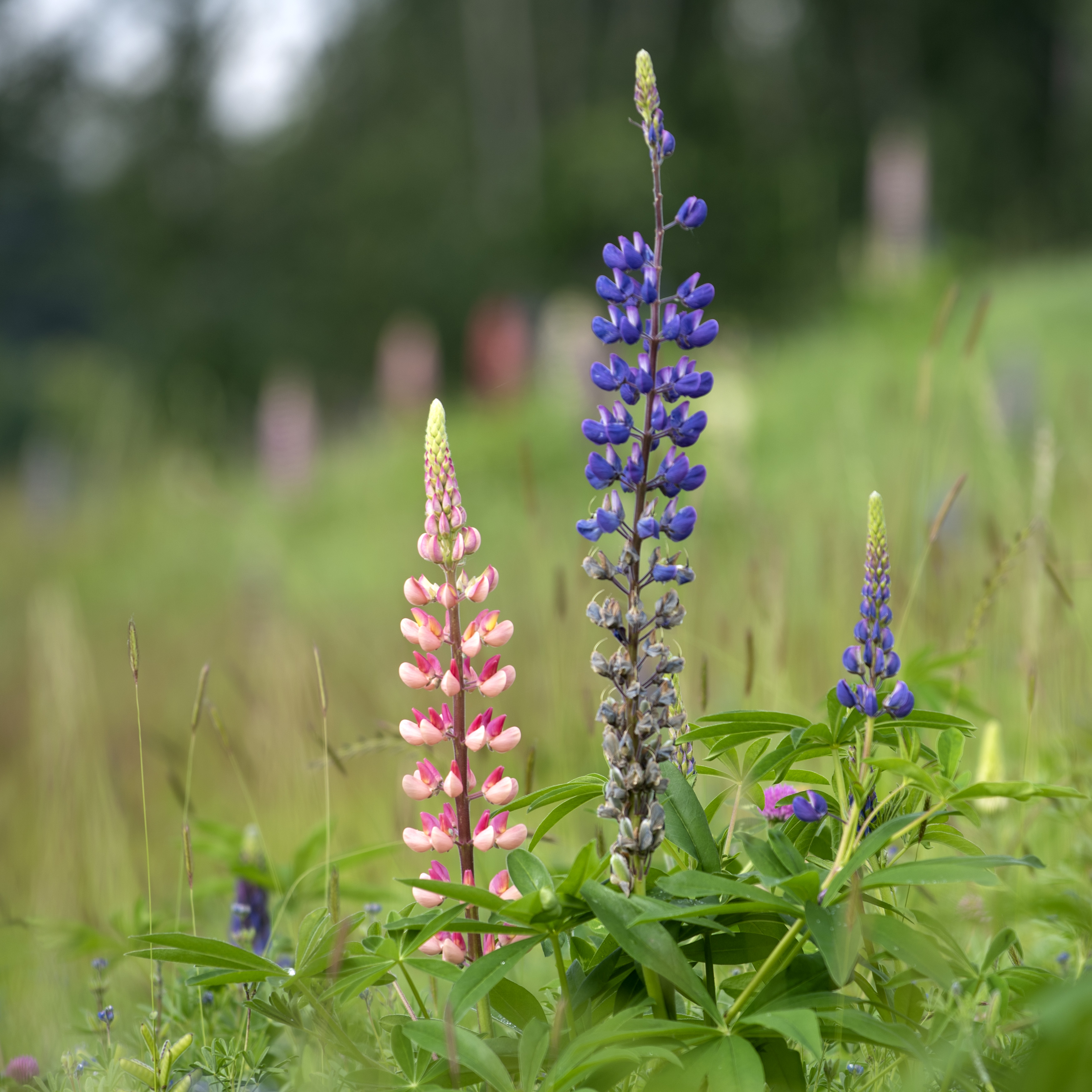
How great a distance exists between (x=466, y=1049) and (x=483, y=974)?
0.07 meters

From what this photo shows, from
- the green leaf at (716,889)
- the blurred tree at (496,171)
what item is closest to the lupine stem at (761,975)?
the green leaf at (716,889)

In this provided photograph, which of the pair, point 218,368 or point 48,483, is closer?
point 48,483

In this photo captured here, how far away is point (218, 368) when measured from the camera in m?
20.1

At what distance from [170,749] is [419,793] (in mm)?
949

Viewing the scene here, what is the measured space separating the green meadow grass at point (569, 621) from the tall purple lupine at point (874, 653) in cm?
32

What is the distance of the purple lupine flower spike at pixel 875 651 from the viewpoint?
3.30ft

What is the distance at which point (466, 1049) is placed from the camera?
940mm

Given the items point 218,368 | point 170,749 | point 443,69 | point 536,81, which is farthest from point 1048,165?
point 170,749

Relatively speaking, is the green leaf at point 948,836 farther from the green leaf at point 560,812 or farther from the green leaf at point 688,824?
the green leaf at point 560,812

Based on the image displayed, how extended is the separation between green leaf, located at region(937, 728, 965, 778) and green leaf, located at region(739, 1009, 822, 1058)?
11.9 inches

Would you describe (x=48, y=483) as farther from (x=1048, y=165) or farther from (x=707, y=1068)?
(x=1048, y=165)

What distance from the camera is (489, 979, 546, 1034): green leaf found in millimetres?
1061

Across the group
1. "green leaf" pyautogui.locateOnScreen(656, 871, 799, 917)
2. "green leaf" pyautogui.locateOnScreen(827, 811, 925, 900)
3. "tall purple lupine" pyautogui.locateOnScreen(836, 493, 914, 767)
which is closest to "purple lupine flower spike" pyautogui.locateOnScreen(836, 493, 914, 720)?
"tall purple lupine" pyautogui.locateOnScreen(836, 493, 914, 767)

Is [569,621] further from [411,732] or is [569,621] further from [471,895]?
[471,895]
